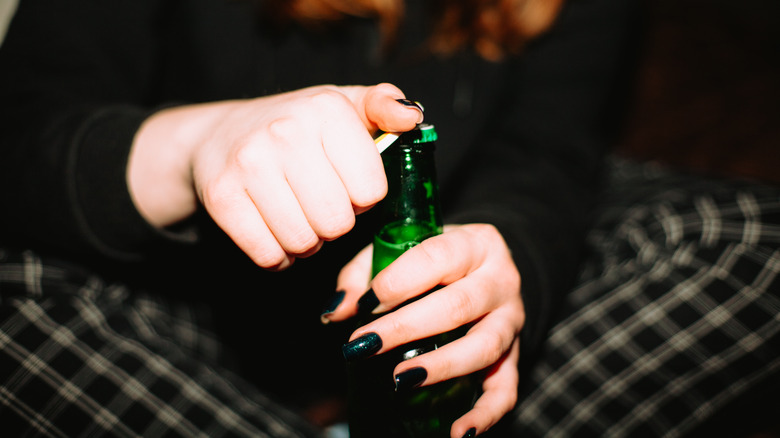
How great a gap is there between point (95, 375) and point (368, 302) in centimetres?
38

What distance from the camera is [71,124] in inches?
17.9

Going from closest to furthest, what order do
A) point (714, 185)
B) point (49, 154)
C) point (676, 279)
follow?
point (49, 154), point (676, 279), point (714, 185)

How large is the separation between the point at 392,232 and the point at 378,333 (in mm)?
90

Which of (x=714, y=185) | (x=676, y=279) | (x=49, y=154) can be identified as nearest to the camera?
(x=49, y=154)

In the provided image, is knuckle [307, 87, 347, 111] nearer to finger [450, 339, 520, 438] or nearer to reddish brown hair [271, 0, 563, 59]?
finger [450, 339, 520, 438]

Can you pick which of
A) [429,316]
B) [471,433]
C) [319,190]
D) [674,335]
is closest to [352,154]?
[319,190]

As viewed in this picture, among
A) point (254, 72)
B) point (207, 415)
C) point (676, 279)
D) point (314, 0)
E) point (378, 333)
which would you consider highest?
point (314, 0)

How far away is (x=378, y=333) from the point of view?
312 mm

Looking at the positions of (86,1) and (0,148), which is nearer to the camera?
(0,148)

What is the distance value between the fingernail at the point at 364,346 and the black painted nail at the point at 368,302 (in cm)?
3

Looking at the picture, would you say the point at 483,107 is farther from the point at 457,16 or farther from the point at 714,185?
the point at 714,185

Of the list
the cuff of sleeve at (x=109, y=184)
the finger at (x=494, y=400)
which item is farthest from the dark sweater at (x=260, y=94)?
the finger at (x=494, y=400)

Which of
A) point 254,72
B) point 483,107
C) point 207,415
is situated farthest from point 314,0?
point 207,415

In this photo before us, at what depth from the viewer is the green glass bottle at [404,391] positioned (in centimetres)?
34
